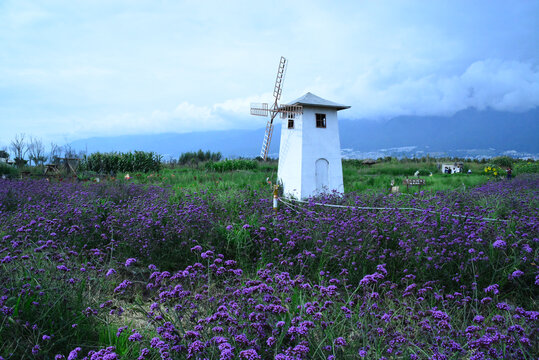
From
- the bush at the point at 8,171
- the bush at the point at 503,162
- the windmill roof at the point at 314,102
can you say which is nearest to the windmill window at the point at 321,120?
the windmill roof at the point at 314,102

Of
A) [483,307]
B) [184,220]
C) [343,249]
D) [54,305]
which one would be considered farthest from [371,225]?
[54,305]

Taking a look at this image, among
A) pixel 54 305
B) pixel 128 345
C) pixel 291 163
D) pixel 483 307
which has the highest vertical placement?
pixel 291 163

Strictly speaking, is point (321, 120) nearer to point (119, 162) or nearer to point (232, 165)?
point (232, 165)

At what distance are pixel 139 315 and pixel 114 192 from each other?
6.64 metres

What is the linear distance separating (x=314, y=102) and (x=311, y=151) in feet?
6.02

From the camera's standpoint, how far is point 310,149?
521 inches

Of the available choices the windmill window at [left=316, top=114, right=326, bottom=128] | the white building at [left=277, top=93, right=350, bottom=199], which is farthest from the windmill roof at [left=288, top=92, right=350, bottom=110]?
the windmill window at [left=316, top=114, right=326, bottom=128]

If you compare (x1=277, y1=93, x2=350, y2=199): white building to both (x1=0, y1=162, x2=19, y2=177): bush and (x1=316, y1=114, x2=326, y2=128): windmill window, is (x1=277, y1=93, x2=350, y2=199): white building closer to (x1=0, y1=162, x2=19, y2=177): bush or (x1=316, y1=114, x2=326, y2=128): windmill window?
(x1=316, y1=114, x2=326, y2=128): windmill window

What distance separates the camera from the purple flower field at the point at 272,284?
269 cm

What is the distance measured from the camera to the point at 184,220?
649cm

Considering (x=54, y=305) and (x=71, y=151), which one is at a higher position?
(x=71, y=151)

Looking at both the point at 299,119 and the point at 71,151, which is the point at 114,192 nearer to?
the point at 299,119

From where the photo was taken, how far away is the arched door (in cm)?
1348

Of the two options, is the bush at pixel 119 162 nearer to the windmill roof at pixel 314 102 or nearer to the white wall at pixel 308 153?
the white wall at pixel 308 153
